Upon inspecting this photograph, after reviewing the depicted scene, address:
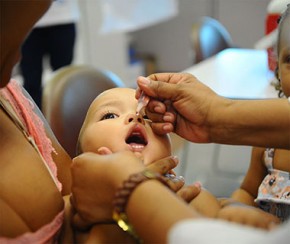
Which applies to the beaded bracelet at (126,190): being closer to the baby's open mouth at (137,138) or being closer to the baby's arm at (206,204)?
the baby's arm at (206,204)

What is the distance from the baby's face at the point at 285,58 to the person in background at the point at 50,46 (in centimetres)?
215

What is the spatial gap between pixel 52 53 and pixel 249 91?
5.52ft

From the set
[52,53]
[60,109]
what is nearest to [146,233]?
[60,109]

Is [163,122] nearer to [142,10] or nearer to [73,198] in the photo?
[73,198]

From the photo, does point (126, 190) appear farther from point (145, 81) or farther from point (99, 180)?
point (145, 81)

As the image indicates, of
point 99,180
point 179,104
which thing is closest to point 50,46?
point 179,104

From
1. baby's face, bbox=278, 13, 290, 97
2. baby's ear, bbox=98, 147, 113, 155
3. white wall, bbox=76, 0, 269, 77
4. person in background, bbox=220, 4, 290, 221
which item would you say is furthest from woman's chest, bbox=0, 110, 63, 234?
white wall, bbox=76, 0, 269, 77

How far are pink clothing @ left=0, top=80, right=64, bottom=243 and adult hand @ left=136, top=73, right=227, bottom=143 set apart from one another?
0.24 metres

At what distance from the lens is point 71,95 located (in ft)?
4.99

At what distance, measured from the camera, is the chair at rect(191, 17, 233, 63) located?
2812 mm

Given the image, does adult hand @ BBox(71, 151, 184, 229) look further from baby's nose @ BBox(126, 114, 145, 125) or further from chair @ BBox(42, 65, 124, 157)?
chair @ BBox(42, 65, 124, 157)

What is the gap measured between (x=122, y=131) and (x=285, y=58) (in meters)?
0.48

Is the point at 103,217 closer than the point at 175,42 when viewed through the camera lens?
Yes

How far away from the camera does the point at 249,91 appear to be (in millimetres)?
1996
